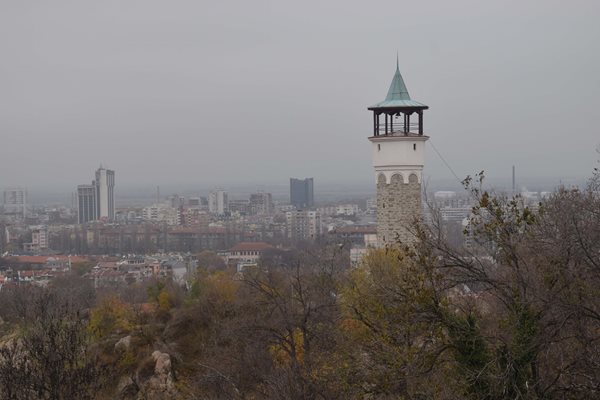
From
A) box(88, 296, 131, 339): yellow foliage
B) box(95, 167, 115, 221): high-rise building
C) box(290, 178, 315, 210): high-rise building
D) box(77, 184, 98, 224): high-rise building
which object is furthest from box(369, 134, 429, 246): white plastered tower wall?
box(290, 178, 315, 210): high-rise building

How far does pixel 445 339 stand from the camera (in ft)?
24.7

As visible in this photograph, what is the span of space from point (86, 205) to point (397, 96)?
402ft

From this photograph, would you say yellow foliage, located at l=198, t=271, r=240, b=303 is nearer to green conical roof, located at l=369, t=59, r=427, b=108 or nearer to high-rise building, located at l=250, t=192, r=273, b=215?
green conical roof, located at l=369, t=59, r=427, b=108

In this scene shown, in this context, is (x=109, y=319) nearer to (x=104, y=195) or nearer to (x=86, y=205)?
(x=86, y=205)

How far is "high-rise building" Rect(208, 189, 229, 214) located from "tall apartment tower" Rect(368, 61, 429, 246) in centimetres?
12251

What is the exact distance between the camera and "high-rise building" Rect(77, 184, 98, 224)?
429 ft

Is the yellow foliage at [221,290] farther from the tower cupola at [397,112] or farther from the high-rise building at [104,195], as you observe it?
the high-rise building at [104,195]

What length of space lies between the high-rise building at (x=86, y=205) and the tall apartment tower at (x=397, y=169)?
396ft

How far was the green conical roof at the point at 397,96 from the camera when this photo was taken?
594 inches

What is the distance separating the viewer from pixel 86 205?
132 metres

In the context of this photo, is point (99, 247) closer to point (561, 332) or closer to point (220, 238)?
point (220, 238)

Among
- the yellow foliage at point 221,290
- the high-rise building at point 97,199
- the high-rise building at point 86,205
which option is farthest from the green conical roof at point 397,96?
the high-rise building at point 86,205

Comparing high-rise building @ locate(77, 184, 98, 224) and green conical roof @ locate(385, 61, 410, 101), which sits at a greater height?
green conical roof @ locate(385, 61, 410, 101)

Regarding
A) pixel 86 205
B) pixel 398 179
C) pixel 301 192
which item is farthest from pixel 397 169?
pixel 301 192
